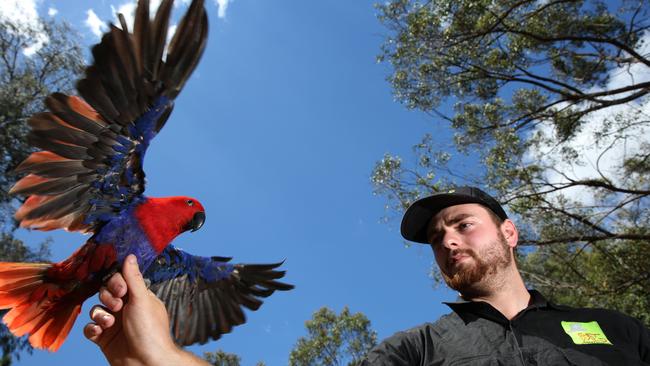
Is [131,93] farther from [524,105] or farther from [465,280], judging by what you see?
[524,105]

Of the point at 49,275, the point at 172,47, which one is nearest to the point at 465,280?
the point at 172,47

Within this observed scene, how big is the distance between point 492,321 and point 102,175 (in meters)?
2.27

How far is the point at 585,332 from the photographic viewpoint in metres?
2.16

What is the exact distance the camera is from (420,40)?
32.6 feet

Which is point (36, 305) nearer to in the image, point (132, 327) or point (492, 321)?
point (132, 327)

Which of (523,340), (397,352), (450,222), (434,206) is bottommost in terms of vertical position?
(397,352)

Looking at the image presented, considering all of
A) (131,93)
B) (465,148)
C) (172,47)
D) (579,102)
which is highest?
(579,102)

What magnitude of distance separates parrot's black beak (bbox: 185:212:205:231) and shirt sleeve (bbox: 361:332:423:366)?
1.49 m

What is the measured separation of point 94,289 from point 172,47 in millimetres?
1526

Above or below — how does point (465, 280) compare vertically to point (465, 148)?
below

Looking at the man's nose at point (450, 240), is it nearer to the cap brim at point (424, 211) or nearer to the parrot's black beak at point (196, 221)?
the cap brim at point (424, 211)

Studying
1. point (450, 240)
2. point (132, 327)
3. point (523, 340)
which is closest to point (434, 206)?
point (450, 240)

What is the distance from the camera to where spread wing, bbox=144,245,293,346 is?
3701 mm

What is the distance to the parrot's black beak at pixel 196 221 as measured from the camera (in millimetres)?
3000
